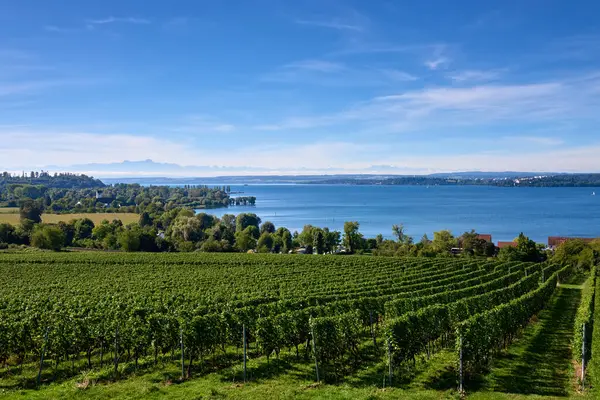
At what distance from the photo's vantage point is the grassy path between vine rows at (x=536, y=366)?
13359 millimetres

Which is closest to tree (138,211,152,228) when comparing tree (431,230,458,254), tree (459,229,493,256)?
tree (431,230,458,254)

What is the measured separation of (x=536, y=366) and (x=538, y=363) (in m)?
0.57

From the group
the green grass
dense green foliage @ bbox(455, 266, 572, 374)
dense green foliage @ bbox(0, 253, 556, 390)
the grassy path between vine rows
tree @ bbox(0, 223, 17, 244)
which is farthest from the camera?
tree @ bbox(0, 223, 17, 244)

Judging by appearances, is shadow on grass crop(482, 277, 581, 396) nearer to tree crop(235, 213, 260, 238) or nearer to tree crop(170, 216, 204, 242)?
tree crop(170, 216, 204, 242)

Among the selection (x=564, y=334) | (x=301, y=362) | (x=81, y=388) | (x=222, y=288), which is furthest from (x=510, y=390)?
(x=222, y=288)

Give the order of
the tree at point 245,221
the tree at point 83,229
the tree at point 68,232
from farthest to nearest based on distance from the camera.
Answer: the tree at point 245,221
the tree at point 83,229
the tree at point 68,232

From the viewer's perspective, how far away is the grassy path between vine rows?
43.8 feet

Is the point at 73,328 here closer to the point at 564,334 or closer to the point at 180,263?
the point at 564,334

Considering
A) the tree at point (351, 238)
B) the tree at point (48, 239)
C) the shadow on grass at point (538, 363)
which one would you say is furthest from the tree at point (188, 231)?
the shadow on grass at point (538, 363)

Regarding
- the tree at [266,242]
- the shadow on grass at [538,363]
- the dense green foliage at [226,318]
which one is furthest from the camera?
the tree at [266,242]

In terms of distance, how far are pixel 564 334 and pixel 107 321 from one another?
20.8 m

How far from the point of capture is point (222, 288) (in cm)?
3303

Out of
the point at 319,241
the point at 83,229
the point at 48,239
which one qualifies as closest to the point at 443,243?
the point at 319,241

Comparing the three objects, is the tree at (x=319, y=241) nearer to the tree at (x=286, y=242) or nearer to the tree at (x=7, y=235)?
the tree at (x=286, y=242)
